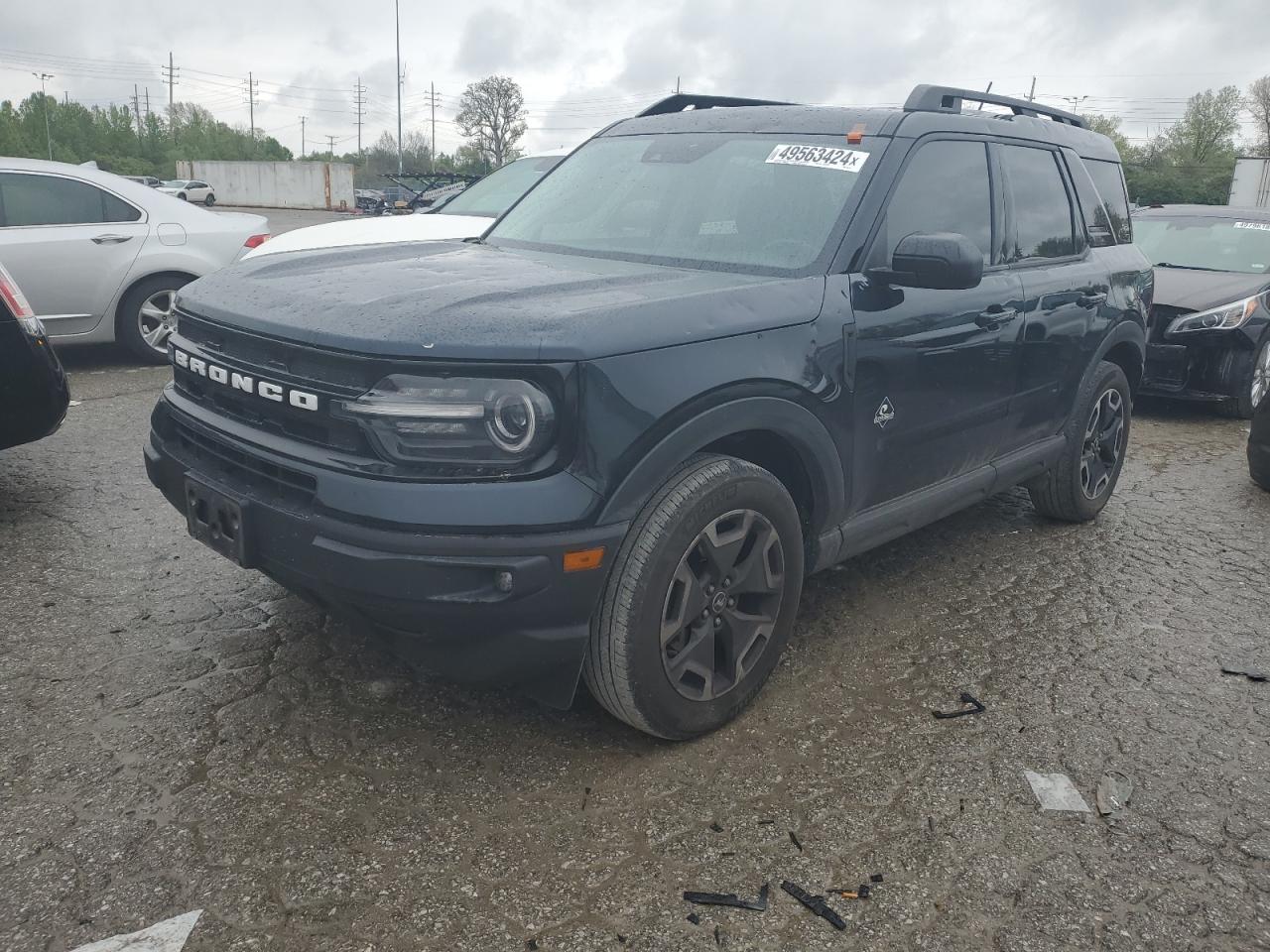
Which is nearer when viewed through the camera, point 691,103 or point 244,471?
point 244,471

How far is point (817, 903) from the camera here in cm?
227

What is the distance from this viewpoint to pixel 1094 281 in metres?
4.43

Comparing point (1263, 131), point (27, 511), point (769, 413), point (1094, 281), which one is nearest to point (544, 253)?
point (769, 413)

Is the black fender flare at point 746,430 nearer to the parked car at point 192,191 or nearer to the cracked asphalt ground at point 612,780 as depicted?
the cracked asphalt ground at point 612,780

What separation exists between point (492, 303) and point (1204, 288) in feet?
23.4

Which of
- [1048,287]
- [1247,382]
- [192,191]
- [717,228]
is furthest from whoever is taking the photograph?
[192,191]

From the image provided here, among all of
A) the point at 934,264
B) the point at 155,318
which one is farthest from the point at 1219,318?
the point at 155,318

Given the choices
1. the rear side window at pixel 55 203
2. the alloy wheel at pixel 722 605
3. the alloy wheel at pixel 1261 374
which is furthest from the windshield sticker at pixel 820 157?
the rear side window at pixel 55 203

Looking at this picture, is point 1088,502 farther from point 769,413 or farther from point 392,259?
point 392,259

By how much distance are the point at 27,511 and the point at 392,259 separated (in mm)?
2499

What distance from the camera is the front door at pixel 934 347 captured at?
317cm

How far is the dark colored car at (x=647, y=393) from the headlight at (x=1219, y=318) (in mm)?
3944

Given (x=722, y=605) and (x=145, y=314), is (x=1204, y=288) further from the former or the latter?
(x=145, y=314)

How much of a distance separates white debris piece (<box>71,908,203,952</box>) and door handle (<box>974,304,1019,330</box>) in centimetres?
301
